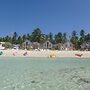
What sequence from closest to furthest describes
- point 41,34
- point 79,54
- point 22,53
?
point 22,53 → point 79,54 → point 41,34

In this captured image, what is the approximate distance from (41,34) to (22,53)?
35.4 metres

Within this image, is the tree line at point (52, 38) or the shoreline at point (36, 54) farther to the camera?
the tree line at point (52, 38)

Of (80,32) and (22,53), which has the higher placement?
(80,32)

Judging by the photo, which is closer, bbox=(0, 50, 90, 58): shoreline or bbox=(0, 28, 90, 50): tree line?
bbox=(0, 50, 90, 58): shoreline

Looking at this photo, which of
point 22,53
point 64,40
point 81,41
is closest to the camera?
point 22,53

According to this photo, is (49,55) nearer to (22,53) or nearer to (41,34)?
(22,53)

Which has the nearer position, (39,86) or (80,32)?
(39,86)

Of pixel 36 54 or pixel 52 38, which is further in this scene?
pixel 52 38

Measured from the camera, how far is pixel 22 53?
106 ft

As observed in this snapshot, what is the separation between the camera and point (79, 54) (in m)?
37.1

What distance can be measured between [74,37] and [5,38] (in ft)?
81.1

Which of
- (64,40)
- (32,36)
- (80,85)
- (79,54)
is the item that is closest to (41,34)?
(32,36)

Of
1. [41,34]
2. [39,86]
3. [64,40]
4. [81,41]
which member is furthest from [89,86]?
[64,40]

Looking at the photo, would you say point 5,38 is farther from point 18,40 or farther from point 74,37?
point 74,37
